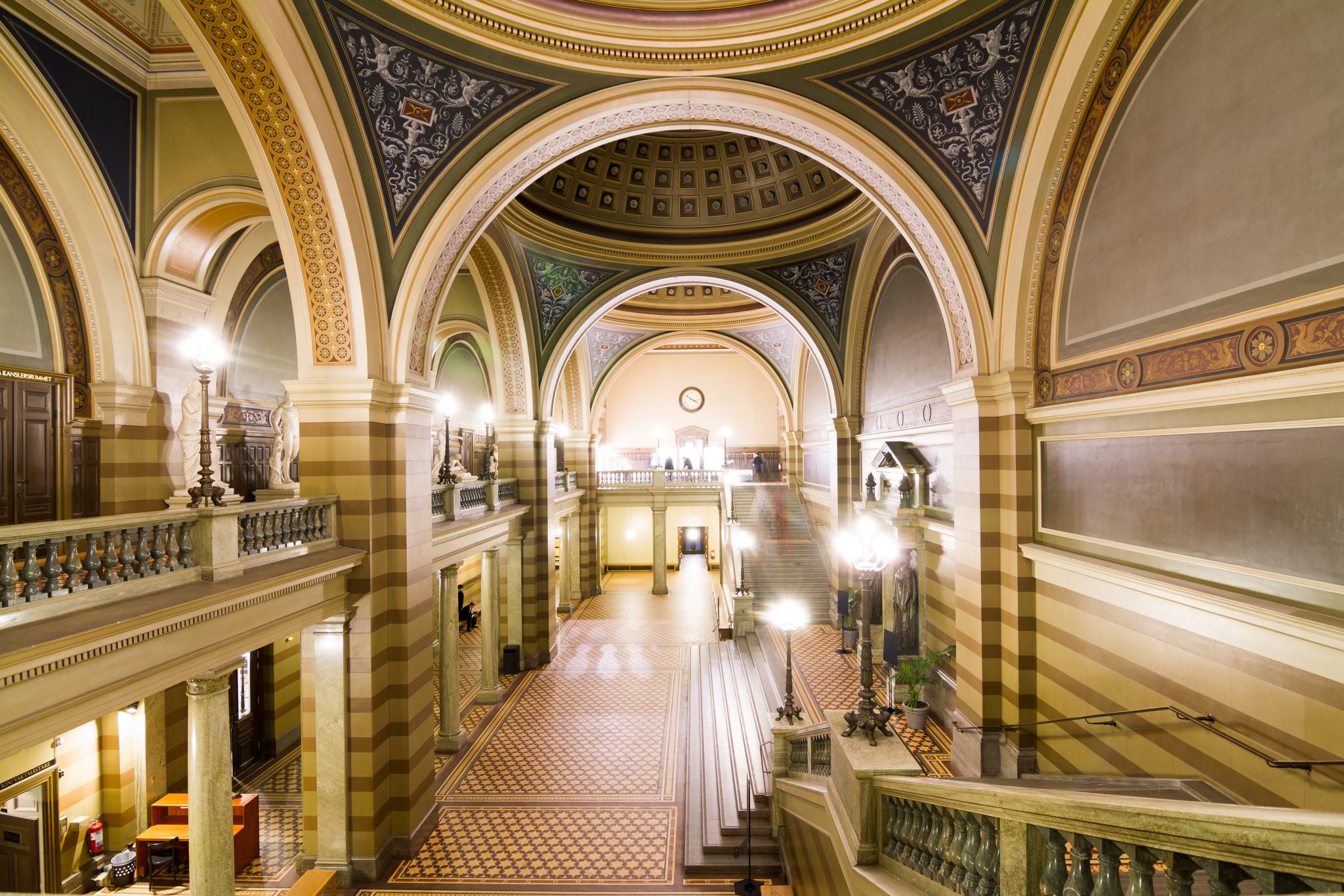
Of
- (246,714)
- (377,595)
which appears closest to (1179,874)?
(377,595)

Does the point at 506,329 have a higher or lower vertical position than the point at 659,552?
higher

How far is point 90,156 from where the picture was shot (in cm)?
721

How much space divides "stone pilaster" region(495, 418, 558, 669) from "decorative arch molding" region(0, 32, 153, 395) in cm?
704

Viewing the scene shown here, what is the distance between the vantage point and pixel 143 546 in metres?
4.61

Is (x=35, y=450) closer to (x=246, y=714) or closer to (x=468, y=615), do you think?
(x=246, y=714)

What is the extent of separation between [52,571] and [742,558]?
14140 millimetres

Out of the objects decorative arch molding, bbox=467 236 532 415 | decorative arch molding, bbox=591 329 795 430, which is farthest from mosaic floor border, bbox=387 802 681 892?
decorative arch molding, bbox=591 329 795 430

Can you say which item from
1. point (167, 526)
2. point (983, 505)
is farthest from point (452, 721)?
point (983, 505)

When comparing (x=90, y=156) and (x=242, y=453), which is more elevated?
(x=90, y=156)

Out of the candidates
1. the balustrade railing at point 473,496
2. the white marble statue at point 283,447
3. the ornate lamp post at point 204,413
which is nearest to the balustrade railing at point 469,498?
the balustrade railing at point 473,496

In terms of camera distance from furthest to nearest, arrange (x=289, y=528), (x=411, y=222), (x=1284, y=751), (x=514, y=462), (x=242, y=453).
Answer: (x=514, y=462)
(x=242, y=453)
(x=411, y=222)
(x=289, y=528)
(x=1284, y=751)

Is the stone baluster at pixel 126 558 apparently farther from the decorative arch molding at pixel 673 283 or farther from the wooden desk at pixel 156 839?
the decorative arch molding at pixel 673 283

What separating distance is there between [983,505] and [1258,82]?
463cm

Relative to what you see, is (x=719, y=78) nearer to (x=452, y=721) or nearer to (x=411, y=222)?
(x=411, y=222)
